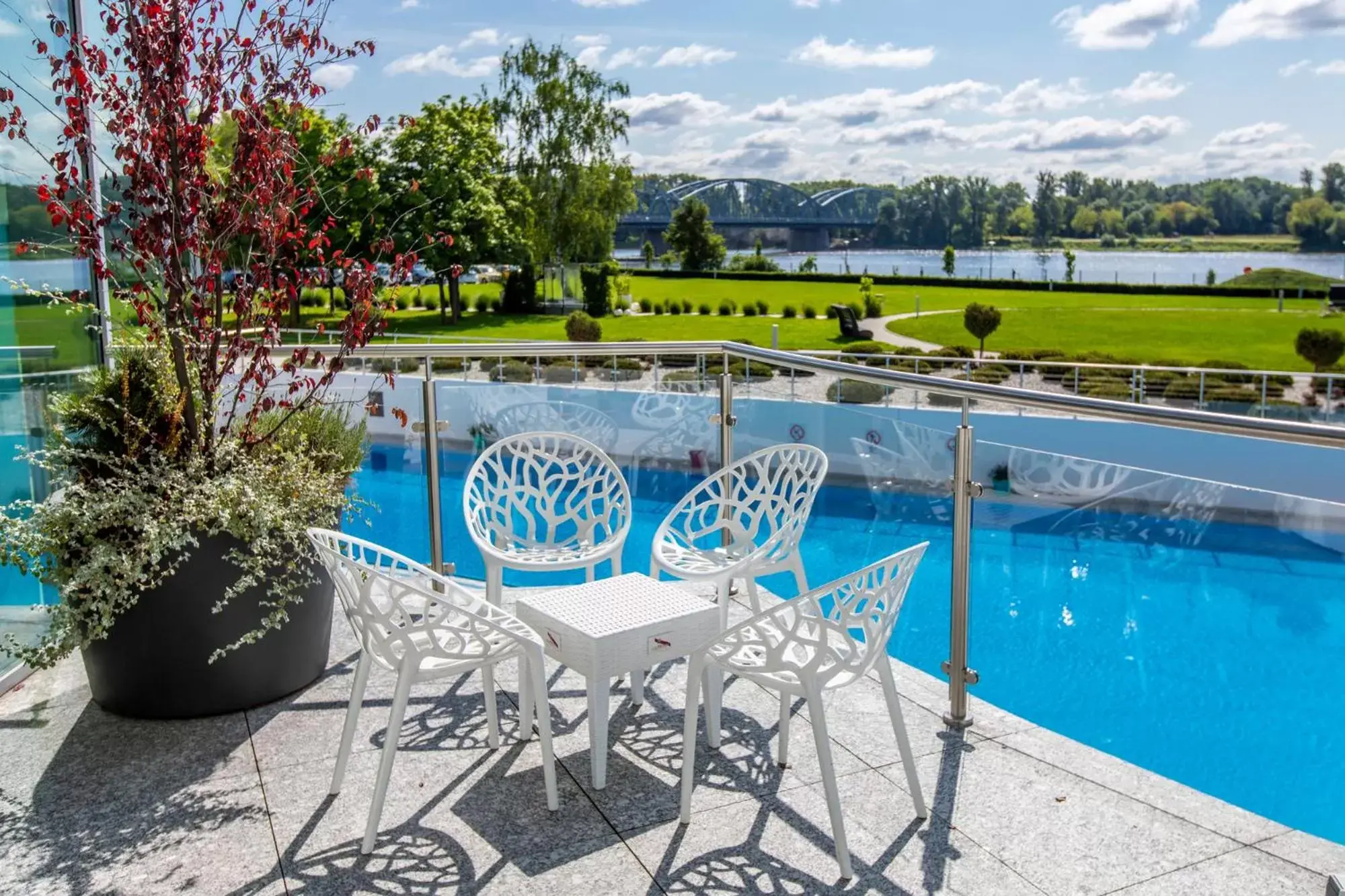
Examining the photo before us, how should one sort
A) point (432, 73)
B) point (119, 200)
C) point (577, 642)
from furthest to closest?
1. point (432, 73)
2. point (119, 200)
3. point (577, 642)

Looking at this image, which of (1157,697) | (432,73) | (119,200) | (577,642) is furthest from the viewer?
(432,73)

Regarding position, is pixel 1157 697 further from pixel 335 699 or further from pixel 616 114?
pixel 616 114

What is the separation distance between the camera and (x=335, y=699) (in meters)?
3.76

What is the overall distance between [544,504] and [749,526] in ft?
2.46

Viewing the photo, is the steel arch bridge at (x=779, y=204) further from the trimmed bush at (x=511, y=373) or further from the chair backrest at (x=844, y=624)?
the chair backrest at (x=844, y=624)

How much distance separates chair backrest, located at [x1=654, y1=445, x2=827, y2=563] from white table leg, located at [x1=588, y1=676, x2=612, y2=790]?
88 centimetres

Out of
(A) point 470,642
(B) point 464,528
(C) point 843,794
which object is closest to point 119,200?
(B) point 464,528

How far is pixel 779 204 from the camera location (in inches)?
3730

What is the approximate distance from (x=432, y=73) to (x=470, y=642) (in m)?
52.2

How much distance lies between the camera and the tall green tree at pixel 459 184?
120ft

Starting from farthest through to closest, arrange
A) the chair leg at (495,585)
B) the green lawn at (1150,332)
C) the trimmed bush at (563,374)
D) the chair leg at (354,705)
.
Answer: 1. the green lawn at (1150,332)
2. the trimmed bush at (563,374)
3. the chair leg at (495,585)
4. the chair leg at (354,705)

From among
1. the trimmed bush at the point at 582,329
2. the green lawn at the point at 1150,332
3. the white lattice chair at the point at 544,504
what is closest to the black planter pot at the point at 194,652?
the white lattice chair at the point at 544,504

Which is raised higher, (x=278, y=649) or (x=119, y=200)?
(x=119, y=200)

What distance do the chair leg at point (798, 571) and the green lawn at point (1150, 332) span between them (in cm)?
3458
